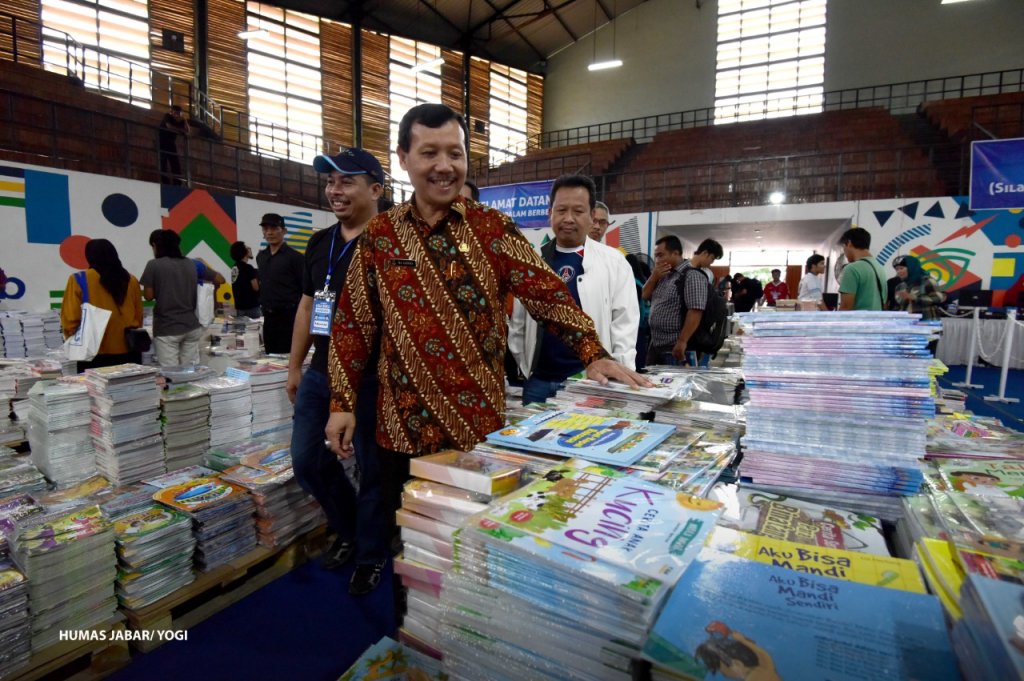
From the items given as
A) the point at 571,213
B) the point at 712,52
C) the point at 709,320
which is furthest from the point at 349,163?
the point at 712,52

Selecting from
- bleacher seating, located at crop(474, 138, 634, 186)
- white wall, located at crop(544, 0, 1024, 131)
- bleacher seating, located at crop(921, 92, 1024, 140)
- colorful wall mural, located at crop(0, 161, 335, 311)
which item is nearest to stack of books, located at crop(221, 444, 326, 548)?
colorful wall mural, located at crop(0, 161, 335, 311)

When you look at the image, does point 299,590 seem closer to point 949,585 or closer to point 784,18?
point 949,585

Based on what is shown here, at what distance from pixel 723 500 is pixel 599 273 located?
1.37m

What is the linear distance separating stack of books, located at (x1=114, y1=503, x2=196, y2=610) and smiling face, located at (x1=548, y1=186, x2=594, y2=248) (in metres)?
1.77

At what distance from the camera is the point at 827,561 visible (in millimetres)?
633

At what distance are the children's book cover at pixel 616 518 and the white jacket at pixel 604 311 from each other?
4.46 ft

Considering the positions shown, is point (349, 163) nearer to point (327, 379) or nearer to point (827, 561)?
point (327, 379)

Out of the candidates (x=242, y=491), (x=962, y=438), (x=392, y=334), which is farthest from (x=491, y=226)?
(x=242, y=491)

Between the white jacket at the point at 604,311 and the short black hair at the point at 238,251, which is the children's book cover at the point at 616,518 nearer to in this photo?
the white jacket at the point at 604,311

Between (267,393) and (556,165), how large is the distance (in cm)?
1122

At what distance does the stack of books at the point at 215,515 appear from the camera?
1875mm

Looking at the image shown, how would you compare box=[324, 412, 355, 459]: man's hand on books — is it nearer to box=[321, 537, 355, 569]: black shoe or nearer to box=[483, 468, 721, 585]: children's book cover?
box=[483, 468, 721, 585]: children's book cover

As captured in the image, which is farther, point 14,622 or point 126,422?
point 126,422

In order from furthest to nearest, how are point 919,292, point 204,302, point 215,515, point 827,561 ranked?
point 919,292 → point 204,302 → point 215,515 → point 827,561
